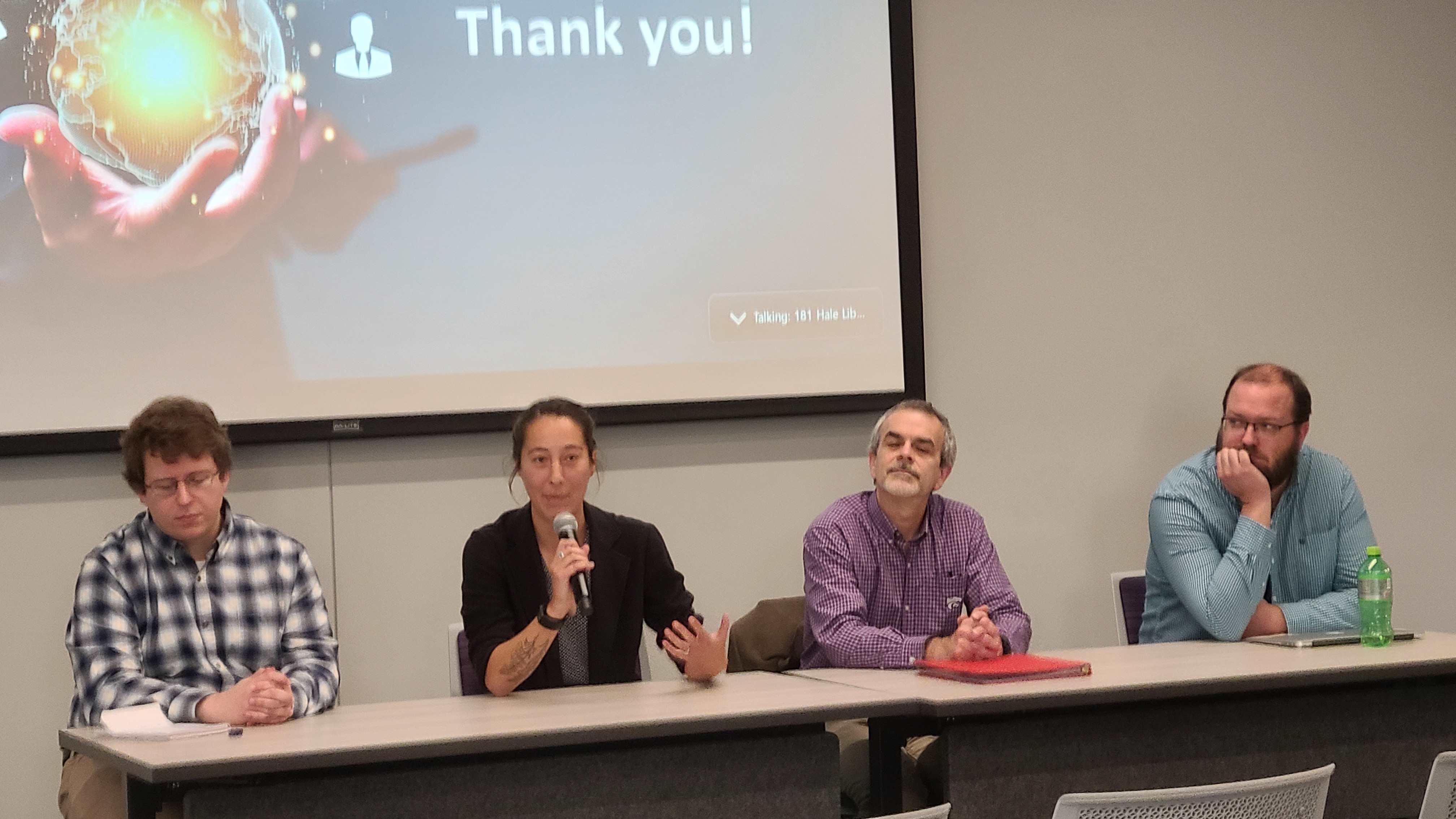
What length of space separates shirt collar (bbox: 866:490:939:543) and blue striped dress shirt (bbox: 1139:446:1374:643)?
0.52 meters

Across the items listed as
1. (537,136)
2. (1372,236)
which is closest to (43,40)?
(537,136)

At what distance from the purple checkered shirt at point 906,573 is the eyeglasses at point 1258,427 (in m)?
0.63

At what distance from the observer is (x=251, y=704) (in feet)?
7.87

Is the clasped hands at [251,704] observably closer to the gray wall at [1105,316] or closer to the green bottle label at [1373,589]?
the gray wall at [1105,316]

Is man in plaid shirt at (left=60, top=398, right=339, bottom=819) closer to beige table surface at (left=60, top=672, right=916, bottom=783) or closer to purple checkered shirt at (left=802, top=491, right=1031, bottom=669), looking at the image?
beige table surface at (left=60, top=672, right=916, bottom=783)

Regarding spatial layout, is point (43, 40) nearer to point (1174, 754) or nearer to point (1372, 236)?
point (1174, 754)

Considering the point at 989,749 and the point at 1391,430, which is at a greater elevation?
the point at 1391,430

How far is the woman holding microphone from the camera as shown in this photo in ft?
9.41

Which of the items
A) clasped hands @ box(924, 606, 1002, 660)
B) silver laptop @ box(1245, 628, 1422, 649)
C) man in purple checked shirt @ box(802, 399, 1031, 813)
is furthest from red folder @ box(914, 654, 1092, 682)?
silver laptop @ box(1245, 628, 1422, 649)

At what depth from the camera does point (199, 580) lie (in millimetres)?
2662

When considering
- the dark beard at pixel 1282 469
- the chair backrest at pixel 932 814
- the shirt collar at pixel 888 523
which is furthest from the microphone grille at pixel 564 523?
the dark beard at pixel 1282 469

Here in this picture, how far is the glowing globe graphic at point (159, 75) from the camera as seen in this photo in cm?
357

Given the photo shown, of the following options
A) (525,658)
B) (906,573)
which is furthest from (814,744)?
(906,573)

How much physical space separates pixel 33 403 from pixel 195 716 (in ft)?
4.77
